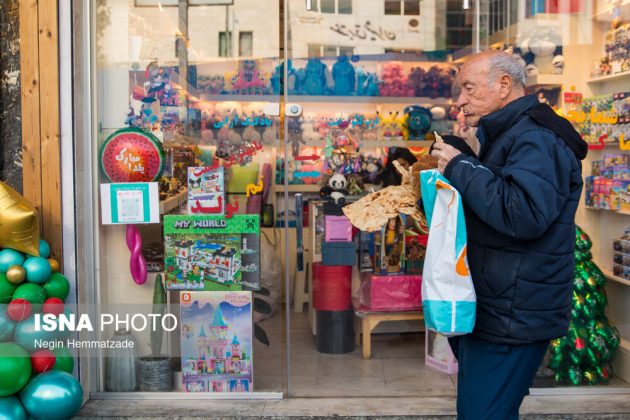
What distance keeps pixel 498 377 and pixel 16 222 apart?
2051 mm

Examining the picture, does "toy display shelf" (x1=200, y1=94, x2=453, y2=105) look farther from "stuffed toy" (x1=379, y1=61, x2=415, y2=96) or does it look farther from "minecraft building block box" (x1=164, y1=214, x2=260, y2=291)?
"minecraft building block box" (x1=164, y1=214, x2=260, y2=291)

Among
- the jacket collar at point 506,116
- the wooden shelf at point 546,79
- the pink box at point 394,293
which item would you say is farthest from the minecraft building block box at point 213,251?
the wooden shelf at point 546,79

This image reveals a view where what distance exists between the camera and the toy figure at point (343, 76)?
5.00m

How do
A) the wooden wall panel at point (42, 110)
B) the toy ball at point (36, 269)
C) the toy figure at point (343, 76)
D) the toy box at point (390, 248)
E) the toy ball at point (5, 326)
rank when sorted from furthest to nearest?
1. the toy figure at point (343, 76)
2. the toy box at point (390, 248)
3. the wooden wall panel at point (42, 110)
4. the toy ball at point (36, 269)
5. the toy ball at point (5, 326)

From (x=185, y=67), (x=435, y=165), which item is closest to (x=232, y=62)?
(x=185, y=67)

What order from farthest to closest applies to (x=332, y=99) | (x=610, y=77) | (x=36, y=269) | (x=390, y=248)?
(x=332, y=99)
(x=390, y=248)
(x=610, y=77)
(x=36, y=269)

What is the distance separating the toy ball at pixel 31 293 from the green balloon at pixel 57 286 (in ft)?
0.21

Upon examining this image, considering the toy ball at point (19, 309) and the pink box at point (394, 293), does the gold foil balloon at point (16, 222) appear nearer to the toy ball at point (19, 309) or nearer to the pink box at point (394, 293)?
the toy ball at point (19, 309)

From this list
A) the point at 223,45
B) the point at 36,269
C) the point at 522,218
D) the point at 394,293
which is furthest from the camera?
the point at 394,293

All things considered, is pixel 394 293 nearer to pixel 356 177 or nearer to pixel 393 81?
pixel 356 177

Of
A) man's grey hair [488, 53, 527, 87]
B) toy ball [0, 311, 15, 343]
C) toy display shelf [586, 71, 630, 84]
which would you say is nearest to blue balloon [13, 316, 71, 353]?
toy ball [0, 311, 15, 343]

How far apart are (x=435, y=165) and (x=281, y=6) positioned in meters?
1.77

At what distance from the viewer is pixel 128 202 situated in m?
3.65

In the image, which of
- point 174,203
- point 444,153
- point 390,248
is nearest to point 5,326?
point 174,203
